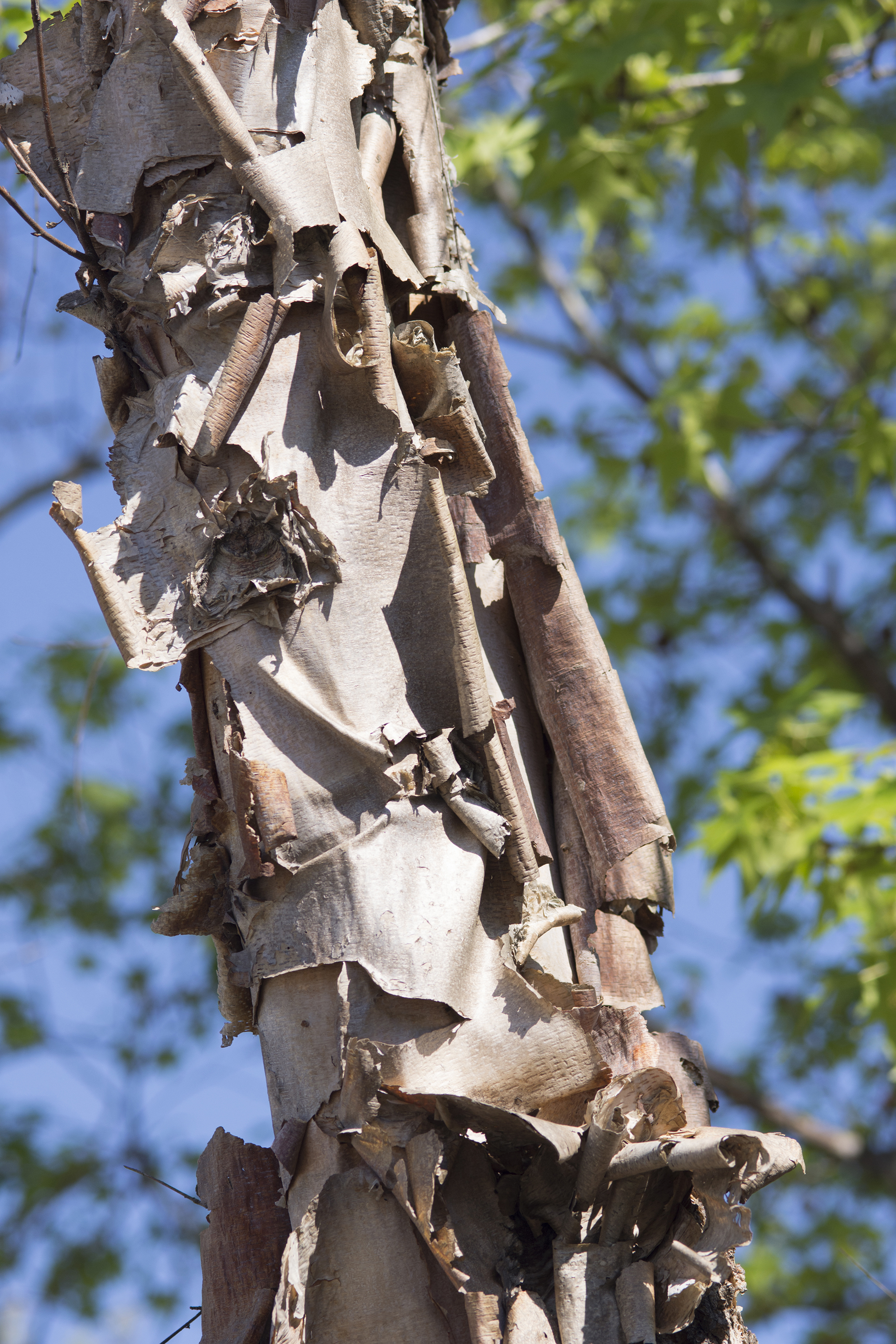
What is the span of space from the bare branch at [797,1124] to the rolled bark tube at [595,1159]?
4.31 meters

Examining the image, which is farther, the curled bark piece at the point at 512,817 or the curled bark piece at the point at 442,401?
the curled bark piece at the point at 442,401

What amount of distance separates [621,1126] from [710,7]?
298cm

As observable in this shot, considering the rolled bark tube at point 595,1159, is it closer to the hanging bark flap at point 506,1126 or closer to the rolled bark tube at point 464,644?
the hanging bark flap at point 506,1126

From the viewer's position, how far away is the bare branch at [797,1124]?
5.06 meters

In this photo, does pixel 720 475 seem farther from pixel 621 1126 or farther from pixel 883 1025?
pixel 621 1126

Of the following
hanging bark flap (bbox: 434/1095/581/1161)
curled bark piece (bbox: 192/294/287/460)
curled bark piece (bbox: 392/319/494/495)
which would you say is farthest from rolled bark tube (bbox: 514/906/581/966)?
curled bark piece (bbox: 192/294/287/460)

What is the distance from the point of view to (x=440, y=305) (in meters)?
1.43

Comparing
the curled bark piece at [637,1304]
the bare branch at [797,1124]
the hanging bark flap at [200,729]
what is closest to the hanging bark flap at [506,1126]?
the curled bark piece at [637,1304]

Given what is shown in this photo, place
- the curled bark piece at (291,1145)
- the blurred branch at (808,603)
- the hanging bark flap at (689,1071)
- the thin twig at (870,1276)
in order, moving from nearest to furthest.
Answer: the curled bark piece at (291,1145)
the hanging bark flap at (689,1071)
the thin twig at (870,1276)
the blurred branch at (808,603)

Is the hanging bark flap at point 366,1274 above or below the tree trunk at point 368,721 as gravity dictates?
below

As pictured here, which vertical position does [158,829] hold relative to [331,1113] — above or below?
above

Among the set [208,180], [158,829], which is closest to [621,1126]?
[208,180]

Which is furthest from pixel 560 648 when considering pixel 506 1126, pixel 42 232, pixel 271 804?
pixel 42 232

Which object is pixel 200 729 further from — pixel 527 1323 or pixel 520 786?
pixel 527 1323
